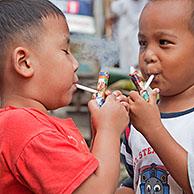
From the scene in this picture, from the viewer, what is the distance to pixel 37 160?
60.2 inches

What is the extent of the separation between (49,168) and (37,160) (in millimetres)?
39

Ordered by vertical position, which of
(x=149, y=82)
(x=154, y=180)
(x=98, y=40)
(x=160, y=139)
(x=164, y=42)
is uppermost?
(x=164, y=42)

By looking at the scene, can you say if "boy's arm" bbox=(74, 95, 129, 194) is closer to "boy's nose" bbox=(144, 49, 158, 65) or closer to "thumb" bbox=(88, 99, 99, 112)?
"thumb" bbox=(88, 99, 99, 112)

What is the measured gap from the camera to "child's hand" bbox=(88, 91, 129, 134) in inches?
66.9

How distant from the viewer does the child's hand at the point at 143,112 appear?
183 cm

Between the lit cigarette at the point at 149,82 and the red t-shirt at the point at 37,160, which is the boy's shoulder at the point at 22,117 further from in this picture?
the lit cigarette at the point at 149,82

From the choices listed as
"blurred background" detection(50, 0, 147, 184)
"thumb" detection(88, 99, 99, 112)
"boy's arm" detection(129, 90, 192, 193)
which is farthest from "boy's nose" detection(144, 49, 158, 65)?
"blurred background" detection(50, 0, 147, 184)

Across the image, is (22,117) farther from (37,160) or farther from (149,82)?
(149,82)

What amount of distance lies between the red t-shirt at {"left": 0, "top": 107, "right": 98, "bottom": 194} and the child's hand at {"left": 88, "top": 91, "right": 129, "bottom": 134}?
14 centimetres

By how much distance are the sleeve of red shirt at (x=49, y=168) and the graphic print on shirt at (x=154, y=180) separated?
473 mm

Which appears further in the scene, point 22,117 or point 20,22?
point 20,22

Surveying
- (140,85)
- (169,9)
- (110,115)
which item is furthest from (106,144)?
(169,9)

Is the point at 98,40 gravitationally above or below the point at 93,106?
below

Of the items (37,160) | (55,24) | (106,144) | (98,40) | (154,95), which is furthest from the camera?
(98,40)
